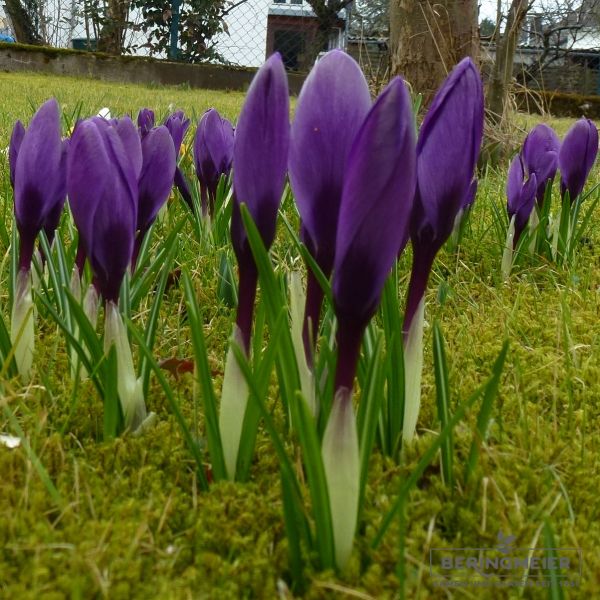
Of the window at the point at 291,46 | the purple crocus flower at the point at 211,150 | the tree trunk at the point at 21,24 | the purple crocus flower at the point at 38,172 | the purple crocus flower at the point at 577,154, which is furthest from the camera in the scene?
the tree trunk at the point at 21,24

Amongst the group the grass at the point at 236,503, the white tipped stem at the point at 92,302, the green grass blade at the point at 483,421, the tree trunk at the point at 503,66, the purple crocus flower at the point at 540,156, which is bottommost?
the grass at the point at 236,503

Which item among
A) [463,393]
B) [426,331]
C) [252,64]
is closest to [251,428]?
[463,393]

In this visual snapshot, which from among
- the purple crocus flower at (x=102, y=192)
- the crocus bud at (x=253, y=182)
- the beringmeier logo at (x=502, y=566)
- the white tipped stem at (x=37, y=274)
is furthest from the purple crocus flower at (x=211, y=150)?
the beringmeier logo at (x=502, y=566)

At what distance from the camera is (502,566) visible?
78cm

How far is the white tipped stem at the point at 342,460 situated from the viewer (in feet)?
2.36

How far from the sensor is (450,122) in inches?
32.6

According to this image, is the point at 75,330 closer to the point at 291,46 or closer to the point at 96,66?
the point at 96,66

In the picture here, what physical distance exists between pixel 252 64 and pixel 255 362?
1280cm

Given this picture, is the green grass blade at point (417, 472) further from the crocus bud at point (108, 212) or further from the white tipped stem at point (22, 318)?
the white tipped stem at point (22, 318)

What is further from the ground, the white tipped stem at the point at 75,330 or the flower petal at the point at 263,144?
the flower petal at the point at 263,144

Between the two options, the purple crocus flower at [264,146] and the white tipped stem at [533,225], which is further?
the white tipped stem at [533,225]

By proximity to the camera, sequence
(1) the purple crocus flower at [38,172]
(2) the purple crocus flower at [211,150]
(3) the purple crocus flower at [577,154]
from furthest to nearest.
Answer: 1. (2) the purple crocus flower at [211,150]
2. (3) the purple crocus flower at [577,154]
3. (1) the purple crocus flower at [38,172]

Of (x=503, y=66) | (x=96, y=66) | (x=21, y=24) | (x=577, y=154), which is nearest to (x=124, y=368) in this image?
(x=577, y=154)

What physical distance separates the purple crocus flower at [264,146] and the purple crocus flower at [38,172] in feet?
1.30
